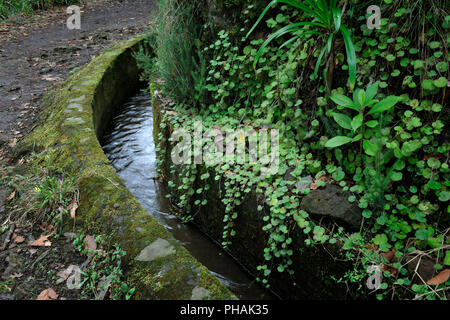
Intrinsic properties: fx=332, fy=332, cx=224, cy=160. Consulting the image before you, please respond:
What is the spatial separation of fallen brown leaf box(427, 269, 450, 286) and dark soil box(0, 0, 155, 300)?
6.25ft

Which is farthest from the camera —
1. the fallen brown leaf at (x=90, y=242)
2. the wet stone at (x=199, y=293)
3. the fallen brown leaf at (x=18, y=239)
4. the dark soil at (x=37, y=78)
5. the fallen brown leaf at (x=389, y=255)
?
the fallen brown leaf at (x=18, y=239)

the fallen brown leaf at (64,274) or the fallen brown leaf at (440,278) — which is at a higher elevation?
the fallen brown leaf at (440,278)

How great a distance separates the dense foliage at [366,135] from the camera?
191cm

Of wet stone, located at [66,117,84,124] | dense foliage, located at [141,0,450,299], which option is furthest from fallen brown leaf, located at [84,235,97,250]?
wet stone, located at [66,117,84,124]

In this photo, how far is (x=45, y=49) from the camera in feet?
20.1

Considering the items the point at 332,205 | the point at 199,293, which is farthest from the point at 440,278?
the point at 199,293

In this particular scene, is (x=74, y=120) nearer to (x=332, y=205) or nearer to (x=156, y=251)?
(x=156, y=251)

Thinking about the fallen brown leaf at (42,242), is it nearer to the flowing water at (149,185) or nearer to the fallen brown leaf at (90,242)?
the fallen brown leaf at (90,242)

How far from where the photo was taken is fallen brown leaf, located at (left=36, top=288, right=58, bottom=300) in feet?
6.10

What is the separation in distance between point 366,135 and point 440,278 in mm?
908

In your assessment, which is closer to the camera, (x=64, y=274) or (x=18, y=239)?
(x=64, y=274)

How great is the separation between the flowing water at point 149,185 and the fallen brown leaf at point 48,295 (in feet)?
4.16

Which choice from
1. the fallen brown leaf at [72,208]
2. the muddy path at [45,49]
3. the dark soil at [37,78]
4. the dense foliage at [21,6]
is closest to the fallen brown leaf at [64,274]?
the dark soil at [37,78]

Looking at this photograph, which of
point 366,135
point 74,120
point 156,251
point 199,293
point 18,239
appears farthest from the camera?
point 74,120
